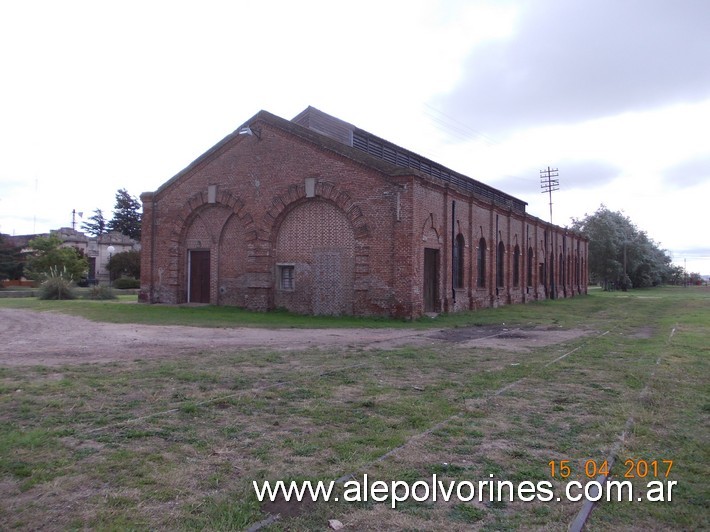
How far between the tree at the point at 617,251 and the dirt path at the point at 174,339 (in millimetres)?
58427

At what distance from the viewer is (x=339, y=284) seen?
21.5m

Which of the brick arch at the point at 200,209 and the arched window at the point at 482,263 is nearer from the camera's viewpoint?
the brick arch at the point at 200,209

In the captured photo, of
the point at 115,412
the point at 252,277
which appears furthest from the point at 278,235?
the point at 115,412

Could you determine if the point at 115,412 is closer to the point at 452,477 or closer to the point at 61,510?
the point at 61,510

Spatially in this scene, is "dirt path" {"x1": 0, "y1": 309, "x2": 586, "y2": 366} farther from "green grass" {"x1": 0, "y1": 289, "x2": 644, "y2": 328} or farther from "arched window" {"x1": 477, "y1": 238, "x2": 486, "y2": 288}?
"arched window" {"x1": 477, "y1": 238, "x2": 486, "y2": 288}

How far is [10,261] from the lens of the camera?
54969 mm

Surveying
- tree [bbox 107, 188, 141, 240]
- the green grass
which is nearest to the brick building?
the green grass

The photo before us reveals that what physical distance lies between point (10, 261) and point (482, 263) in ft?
155

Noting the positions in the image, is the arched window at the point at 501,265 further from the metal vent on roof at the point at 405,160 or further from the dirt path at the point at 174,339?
the dirt path at the point at 174,339

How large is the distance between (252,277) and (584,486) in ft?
64.9

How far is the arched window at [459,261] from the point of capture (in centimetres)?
2544

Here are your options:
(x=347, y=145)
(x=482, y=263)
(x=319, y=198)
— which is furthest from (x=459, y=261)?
(x=347, y=145)

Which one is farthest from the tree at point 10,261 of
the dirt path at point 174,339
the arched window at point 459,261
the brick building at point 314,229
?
the arched window at point 459,261
